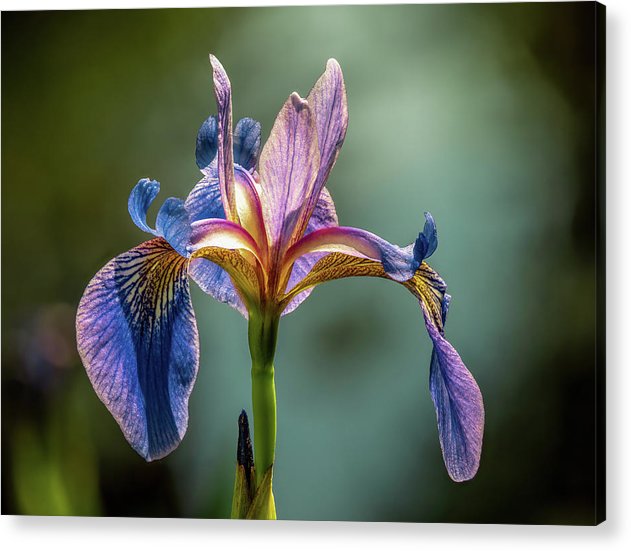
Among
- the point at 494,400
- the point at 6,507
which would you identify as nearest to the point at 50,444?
the point at 6,507

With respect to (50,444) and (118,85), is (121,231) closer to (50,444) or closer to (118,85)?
(118,85)

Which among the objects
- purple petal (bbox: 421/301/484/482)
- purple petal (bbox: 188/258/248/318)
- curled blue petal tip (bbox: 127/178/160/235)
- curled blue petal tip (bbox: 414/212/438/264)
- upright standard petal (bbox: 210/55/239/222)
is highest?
upright standard petal (bbox: 210/55/239/222)

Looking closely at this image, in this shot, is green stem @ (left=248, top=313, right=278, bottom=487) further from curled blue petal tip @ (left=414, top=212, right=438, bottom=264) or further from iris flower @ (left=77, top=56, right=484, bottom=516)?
curled blue petal tip @ (left=414, top=212, right=438, bottom=264)

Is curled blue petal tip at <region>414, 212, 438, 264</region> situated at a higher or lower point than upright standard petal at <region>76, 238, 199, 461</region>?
higher

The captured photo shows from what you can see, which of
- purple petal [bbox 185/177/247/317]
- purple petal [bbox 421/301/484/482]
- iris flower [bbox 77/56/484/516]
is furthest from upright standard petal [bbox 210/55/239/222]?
purple petal [bbox 421/301/484/482]

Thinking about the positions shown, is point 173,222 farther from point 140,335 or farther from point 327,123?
point 327,123

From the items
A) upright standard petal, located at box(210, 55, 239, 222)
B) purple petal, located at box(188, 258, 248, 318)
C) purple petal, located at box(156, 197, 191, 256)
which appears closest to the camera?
purple petal, located at box(156, 197, 191, 256)
